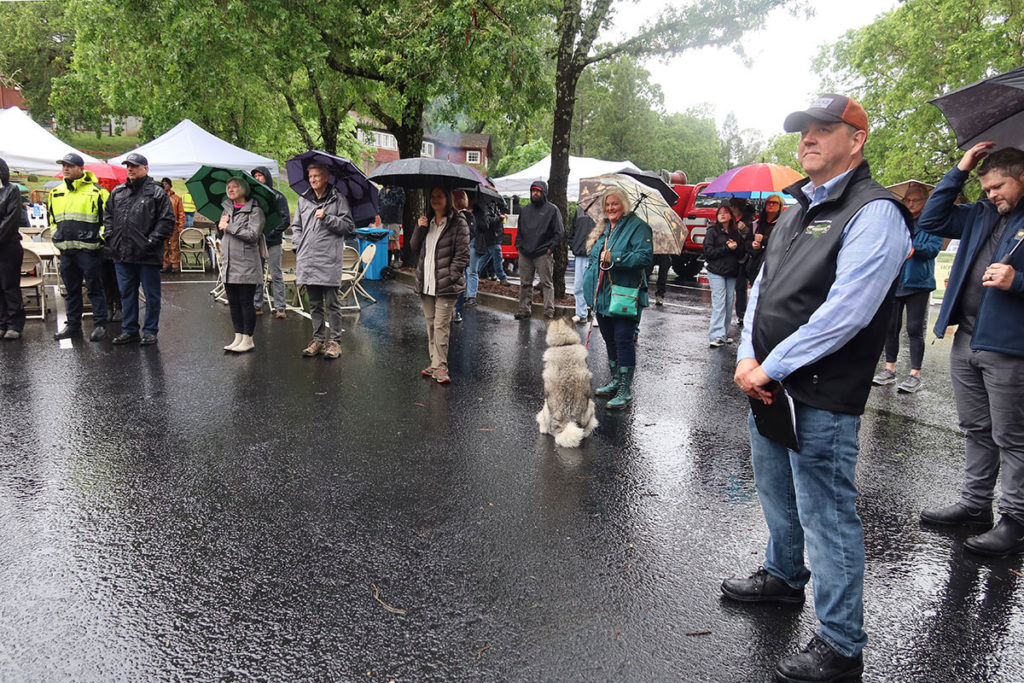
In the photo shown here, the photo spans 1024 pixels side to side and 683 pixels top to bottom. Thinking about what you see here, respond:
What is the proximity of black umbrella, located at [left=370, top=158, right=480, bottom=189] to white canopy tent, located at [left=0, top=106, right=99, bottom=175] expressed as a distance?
11389mm

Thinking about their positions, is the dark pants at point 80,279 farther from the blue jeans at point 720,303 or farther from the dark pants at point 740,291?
the dark pants at point 740,291

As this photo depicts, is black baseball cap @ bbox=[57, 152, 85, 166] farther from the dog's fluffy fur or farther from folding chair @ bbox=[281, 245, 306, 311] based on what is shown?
the dog's fluffy fur

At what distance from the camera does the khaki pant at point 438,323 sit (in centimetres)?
679

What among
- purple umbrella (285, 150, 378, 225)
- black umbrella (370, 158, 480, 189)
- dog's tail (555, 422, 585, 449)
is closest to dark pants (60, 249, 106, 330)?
purple umbrella (285, 150, 378, 225)

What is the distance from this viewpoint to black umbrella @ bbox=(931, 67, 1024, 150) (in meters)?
3.12

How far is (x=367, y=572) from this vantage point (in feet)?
10.6

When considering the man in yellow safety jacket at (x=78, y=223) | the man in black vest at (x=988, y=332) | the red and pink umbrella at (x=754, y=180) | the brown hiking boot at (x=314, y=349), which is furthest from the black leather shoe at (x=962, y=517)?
the man in yellow safety jacket at (x=78, y=223)

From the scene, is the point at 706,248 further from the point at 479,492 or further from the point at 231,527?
the point at 231,527

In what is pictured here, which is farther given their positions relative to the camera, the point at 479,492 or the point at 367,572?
the point at 479,492

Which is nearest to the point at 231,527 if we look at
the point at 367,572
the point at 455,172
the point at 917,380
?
the point at 367,572

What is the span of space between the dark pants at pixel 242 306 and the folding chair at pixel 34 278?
3199 mm

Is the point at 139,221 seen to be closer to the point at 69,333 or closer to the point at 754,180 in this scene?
the point at 69,333

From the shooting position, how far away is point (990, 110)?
327 centimetres

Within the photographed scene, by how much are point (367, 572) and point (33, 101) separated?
2090 inches
